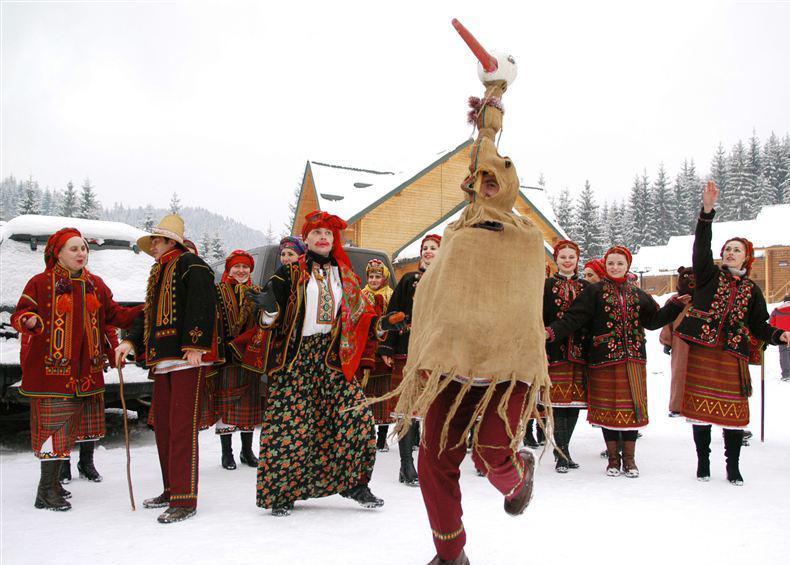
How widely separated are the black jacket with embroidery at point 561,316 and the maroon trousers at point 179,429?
9.83ft

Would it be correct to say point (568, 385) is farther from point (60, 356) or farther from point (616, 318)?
point (60, 356)

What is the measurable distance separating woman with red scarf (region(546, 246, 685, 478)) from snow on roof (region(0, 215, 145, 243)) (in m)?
4.38

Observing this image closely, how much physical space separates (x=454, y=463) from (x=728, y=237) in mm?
39787

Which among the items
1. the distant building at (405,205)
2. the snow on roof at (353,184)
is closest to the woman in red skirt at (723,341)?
the distant building at (405,205)

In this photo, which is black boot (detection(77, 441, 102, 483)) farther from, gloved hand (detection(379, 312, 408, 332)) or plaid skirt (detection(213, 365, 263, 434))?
gloved hand (detection(379, 312, 408, 332))

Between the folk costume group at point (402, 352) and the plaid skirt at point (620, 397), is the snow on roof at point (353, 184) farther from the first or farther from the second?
the plaid skirt at point (620, 397)

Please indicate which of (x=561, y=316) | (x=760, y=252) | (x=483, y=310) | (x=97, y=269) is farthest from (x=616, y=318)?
(x=760, y=252)

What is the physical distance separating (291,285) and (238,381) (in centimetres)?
173

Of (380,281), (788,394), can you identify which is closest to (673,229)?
(788,394)

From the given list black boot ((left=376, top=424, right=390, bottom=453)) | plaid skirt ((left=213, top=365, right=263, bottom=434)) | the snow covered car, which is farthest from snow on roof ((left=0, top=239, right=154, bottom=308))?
black boot ((left=376, top=424, right=390, bottom=453))

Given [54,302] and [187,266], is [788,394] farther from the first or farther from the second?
[54,302]

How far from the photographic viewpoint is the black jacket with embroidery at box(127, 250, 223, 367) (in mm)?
3768

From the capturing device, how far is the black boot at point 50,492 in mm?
3887

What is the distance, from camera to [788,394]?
31.7 feet
